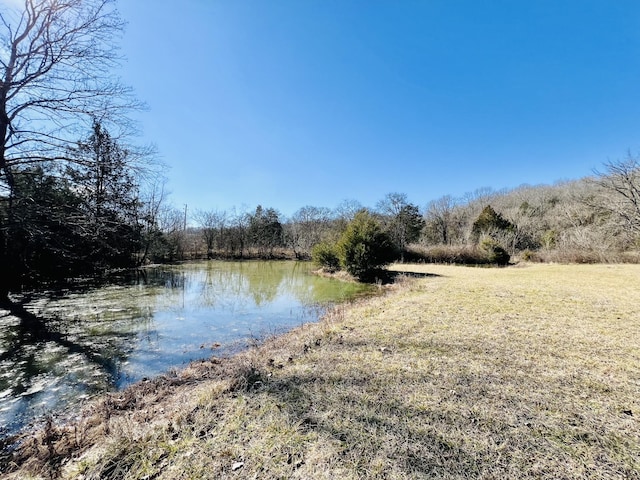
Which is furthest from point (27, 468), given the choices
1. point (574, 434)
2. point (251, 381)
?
point (574, 434)

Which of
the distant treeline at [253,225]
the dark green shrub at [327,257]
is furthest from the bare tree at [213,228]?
the dark green shrub at [327,257]

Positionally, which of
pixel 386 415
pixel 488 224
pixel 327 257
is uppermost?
pixel 488 224

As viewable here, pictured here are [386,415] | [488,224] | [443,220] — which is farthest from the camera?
[443,220]

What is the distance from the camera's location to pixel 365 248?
48.8ft

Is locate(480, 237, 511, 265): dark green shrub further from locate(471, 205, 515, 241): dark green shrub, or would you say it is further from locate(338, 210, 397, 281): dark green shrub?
locate(338, 210, 397, 281): dark green shrub

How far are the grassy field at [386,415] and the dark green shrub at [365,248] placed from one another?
410 inches

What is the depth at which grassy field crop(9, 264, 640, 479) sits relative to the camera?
1923mm

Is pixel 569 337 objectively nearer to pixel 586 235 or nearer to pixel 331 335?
pixel 331 335

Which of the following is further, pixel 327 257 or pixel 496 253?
pixel 496 253

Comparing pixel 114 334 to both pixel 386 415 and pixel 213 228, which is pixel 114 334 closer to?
pixel 386 415

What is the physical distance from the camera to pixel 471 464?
1.88 meters

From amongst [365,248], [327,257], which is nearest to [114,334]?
[365,248]

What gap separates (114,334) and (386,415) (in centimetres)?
655

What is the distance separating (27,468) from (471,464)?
333 cm
